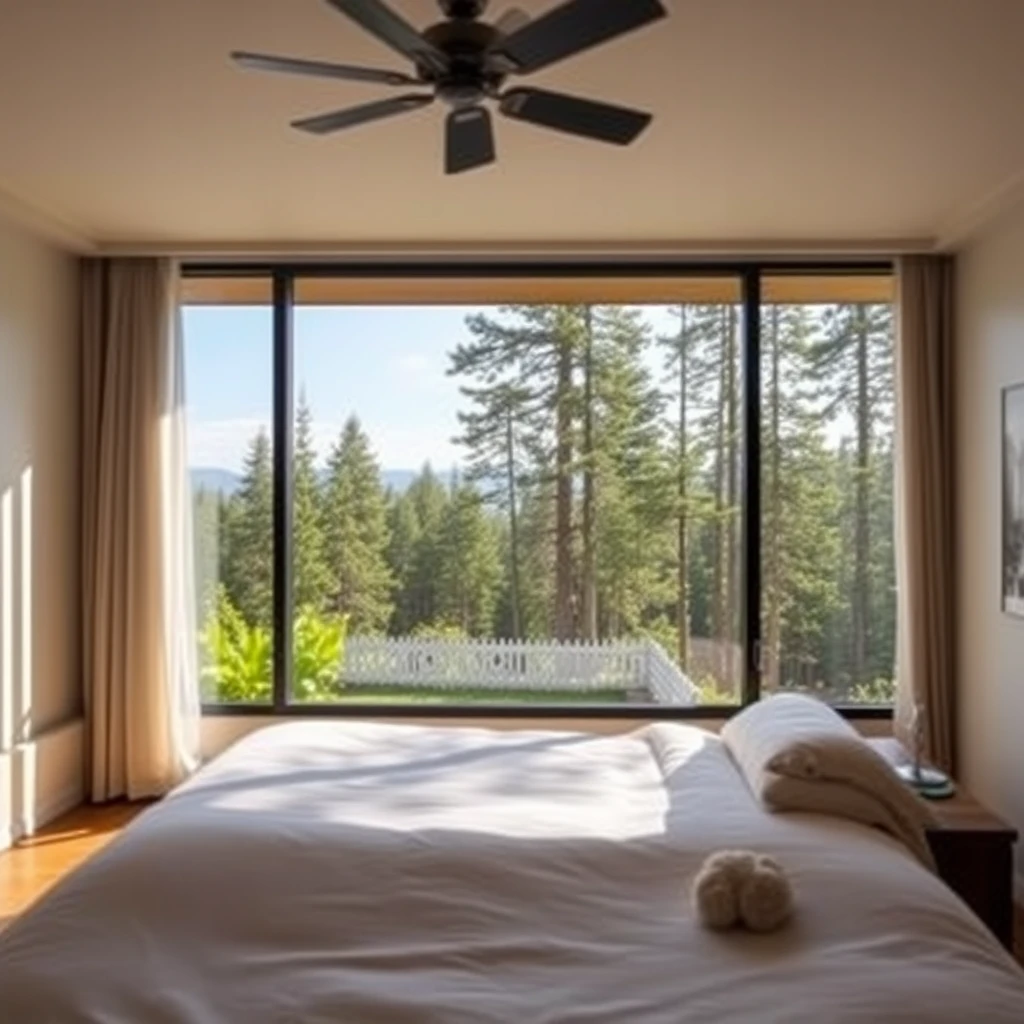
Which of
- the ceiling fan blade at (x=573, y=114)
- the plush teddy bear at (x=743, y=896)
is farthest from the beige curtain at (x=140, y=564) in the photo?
the plush teddy bear at (x=743, y=896)

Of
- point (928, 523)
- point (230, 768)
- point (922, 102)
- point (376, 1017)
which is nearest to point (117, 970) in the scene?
point (376, 1017)

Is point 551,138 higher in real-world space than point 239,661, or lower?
higher

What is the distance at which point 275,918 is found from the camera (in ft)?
6.59

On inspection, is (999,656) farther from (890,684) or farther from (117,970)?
(117,970)

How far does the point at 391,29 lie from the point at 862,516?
378cm

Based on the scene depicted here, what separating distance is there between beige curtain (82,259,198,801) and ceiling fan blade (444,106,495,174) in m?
2.70

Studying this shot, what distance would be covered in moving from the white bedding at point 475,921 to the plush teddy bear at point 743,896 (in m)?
0.03

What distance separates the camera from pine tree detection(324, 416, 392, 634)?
5.51m

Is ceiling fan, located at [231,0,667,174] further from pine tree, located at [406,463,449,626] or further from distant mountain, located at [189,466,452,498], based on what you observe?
distant mountain, located at [189,466,452,498]

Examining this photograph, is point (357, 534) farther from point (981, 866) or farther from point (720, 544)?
point (981, 866)

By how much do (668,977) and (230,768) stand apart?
1.57m

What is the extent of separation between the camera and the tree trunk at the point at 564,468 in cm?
545

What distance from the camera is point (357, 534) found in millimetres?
5547

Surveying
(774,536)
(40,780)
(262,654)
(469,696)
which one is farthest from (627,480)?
(40,780)
